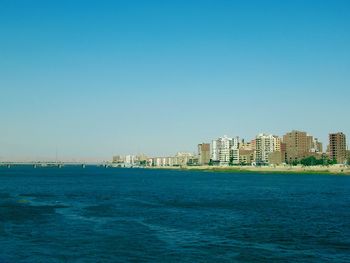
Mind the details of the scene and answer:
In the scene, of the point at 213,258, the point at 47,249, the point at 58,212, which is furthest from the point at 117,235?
the point at 58,212

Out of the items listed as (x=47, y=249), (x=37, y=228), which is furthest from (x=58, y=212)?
(x=47, y=249)

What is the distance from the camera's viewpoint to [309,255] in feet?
119

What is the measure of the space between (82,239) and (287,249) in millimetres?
20579

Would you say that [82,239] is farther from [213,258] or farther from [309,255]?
[309,255]

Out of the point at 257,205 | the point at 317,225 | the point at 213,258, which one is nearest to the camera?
the point at 213,258

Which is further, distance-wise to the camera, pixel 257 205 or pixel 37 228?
pixel 257 205

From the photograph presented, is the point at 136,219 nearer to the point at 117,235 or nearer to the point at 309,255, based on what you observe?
the point at 117,235

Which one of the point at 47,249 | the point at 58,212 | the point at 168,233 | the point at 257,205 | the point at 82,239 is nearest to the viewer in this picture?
the point at 47,249

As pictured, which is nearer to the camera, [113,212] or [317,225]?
[317,225]

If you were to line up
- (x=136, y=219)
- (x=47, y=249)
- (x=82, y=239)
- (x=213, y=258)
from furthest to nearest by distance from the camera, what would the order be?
(x=136, y=219)
(x=82, y=239)
(x=47, y=249)
(x=213, y=258)

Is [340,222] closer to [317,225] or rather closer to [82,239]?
[317,225]

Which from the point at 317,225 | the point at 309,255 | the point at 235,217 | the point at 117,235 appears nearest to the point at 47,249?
the point at 117,235

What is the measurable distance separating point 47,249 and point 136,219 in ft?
63.9

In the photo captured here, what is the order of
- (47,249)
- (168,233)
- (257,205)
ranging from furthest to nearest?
(257,205) → (168,233) → (47,249)
